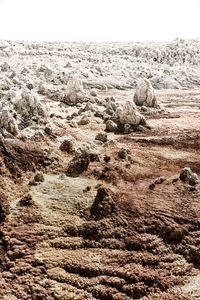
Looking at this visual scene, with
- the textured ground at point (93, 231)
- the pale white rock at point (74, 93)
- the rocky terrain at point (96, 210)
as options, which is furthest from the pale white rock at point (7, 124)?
the pale white rock at point (74, 93)

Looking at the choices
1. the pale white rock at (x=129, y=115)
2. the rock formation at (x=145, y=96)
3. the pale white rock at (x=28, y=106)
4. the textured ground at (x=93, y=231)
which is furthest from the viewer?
the rock formation at (x=145, y=96)

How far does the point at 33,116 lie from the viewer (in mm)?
14203

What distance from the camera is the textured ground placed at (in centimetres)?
661

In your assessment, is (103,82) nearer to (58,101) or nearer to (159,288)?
(58,101)

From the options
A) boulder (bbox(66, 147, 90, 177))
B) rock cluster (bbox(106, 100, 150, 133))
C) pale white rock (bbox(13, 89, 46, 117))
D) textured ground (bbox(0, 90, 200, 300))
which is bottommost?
textured ground (bbox(0, 90, 200, 300))

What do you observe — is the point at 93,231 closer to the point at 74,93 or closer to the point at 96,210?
the point at 96,210

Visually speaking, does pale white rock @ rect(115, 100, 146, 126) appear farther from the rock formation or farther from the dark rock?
the rock formation

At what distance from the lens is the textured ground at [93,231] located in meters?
6.61

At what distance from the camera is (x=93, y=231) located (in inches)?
307

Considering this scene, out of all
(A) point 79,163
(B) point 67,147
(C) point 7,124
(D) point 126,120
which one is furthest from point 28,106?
(A) point 79,163

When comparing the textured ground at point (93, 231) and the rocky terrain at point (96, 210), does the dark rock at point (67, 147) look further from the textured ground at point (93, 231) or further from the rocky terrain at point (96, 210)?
the textured ground at point (93, 231)

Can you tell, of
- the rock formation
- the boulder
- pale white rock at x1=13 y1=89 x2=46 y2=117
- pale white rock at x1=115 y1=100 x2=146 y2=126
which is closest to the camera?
the boulder

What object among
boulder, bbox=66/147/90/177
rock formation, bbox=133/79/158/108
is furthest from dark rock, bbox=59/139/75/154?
rock formation, bbox=133/79/158/108

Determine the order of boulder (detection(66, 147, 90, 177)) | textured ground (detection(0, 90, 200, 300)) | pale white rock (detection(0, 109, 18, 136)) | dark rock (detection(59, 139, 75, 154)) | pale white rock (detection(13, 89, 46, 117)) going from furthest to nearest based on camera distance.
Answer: pale white rock (detection(13, 89, 46, 117)) → dark rock (detection(59, 139, 75, 154)) → pale white rock (detection(0, 109, 18, 136)) → boulder (detection(66, 147, 90, 177)) → textured ground (detection(0, 90, 200, 300))
